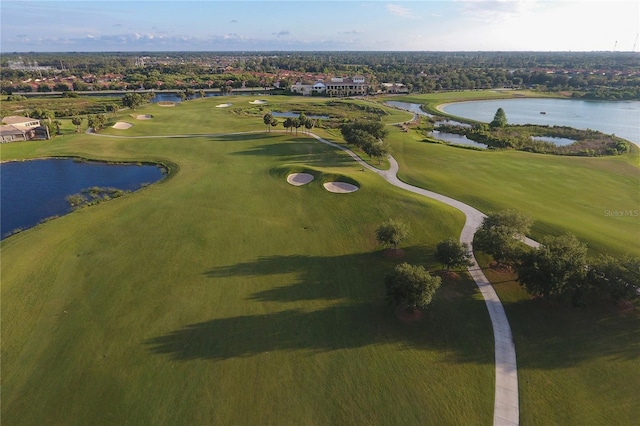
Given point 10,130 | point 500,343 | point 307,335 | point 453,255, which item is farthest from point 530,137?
point 10,130

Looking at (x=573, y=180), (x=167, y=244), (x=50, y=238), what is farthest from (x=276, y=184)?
(x=573, y=180)

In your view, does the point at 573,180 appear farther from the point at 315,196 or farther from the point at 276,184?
the point at 276,184

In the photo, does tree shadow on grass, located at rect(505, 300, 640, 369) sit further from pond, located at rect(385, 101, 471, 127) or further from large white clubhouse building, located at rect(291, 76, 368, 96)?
large white clubhouse building, located at rect(291, 76, 368, 96)

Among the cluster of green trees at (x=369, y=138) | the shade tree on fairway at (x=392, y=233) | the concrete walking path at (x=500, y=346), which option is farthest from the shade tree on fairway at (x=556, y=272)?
the cluster of green trees at (x=369, y=138)

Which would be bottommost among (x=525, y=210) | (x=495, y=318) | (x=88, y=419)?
(x=88, y=419)

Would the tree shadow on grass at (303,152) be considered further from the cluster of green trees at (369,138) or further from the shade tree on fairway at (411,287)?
the shade tree on fairway at (411,287)

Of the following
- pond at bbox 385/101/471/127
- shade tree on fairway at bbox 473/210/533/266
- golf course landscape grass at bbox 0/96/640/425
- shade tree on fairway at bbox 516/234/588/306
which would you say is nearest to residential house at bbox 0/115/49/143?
golf course landscape grass at bbox 0/96/640/425

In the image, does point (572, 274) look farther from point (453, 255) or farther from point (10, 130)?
point (10, 130)
